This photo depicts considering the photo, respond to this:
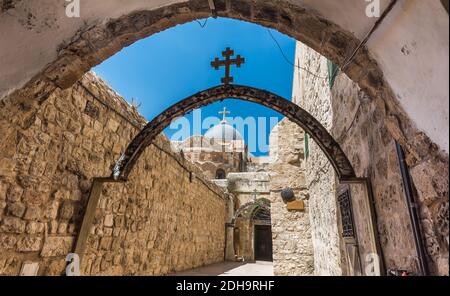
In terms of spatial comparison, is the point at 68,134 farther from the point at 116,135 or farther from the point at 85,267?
the point at 85,267

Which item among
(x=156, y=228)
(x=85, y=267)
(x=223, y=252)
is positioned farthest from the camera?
(x=223, y=252)

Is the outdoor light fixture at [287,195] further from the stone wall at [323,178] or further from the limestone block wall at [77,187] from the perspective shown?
the limestone block wall at [77,187]

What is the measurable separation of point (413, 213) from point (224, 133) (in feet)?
100

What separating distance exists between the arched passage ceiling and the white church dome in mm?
28615

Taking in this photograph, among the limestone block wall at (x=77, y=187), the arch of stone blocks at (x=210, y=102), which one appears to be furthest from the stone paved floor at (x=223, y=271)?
the arch of stone blocks at (x=210, y=102)

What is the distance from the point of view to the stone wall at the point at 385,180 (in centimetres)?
126

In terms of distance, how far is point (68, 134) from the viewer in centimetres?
295

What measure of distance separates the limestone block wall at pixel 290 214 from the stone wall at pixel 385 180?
10.4 feet

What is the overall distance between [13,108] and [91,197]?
1.26 m

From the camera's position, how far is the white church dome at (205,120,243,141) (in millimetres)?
31297

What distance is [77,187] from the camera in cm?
306
